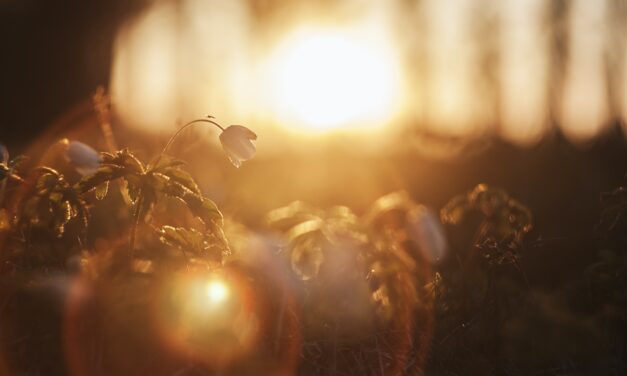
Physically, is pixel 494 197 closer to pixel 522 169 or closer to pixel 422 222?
pixel 422 222

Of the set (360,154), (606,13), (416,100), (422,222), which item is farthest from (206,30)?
(422,222)

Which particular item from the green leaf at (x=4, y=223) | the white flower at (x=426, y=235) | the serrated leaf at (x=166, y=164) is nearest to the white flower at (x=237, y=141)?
the serrated leaf at (x=166, y=164)

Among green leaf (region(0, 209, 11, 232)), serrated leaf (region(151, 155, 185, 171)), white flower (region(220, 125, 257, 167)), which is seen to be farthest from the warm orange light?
serrated leaf (region(151, 155, 185, 171))

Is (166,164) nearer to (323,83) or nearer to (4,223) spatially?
(4,223)

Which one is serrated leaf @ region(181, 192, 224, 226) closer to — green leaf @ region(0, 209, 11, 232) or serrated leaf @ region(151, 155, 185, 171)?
serrated leaf @ region(151, 155, 185, 171)

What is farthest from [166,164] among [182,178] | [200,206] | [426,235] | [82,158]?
[426,235]

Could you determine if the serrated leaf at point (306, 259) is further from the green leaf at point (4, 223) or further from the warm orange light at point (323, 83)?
the warm orange light at point (323, 83)
